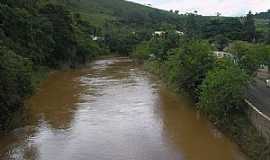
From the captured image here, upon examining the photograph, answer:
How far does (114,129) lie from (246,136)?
8677mm

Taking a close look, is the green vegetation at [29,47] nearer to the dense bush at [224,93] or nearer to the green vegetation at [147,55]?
the green vegetation at [147,55]

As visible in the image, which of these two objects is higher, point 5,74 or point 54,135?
point 5,74

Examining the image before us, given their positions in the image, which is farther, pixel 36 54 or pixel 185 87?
pixel 36 54

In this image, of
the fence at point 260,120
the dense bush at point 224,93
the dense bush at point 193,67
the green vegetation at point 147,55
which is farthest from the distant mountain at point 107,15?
the fence at point 260,120

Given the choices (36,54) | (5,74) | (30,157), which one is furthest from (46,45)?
(30,157)

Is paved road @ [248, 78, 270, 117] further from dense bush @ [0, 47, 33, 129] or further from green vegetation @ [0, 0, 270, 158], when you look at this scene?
dense bush @ [0, 47, 33, 129]

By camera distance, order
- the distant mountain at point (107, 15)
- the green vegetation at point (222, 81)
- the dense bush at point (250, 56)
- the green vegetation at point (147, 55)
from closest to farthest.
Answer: the green vegetation at point (222, 81), the green vegetation at point (147, 55), the dense bush at point (250, 56), the distant mountain at point (107, 15)

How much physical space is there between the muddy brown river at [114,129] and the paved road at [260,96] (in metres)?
3.09

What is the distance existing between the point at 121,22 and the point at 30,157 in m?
126

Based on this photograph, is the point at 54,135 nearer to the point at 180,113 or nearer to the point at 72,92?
the point at 180,113

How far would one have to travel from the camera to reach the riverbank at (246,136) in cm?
2394

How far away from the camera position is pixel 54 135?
30188 mm

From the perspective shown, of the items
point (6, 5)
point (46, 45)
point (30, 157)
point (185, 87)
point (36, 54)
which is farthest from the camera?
point (46, 45)

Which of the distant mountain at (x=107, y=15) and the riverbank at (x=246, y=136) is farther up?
the distant mountain at (x=107, y=15)
